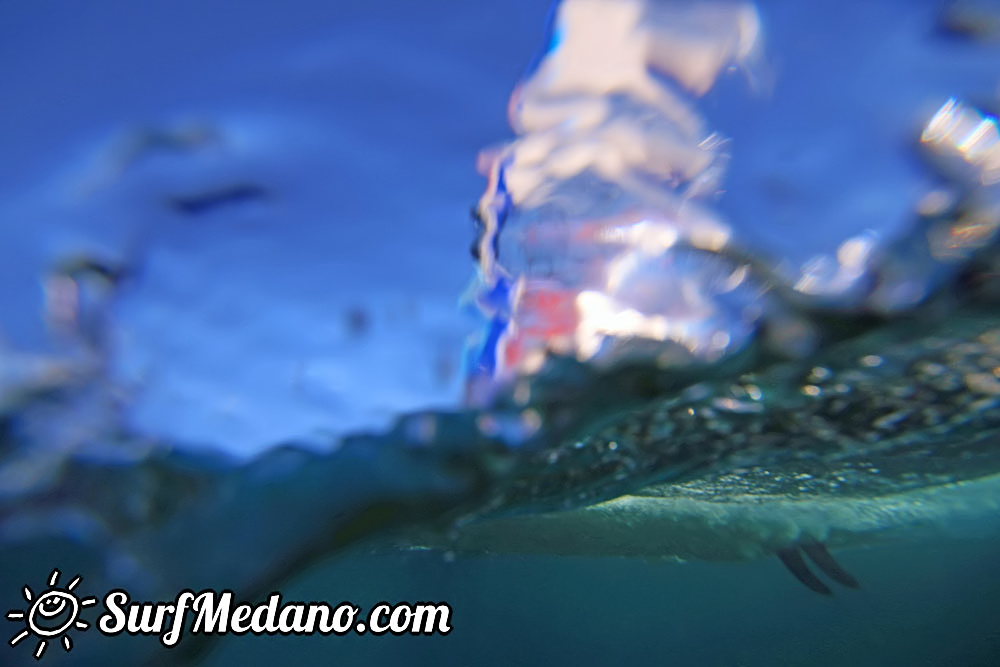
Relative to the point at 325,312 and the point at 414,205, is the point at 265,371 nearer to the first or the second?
the point at 325,312

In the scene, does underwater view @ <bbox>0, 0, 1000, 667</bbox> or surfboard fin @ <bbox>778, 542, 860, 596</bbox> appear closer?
underwater view @ <bbox>0, 0, 1000, 667</bbox>

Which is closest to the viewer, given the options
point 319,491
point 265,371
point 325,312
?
point 325,312

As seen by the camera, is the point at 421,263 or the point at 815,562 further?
the point at 815,562

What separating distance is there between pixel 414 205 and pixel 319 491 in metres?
3.96

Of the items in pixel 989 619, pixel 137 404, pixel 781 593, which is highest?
pixel 781 593

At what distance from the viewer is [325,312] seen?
4.40m

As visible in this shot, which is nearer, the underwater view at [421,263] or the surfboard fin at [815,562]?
the underwater view at [421,263]

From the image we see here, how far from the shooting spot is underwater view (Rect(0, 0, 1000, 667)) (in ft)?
10.5

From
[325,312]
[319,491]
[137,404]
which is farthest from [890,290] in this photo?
[137,404]

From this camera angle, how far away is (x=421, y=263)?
4.20 m

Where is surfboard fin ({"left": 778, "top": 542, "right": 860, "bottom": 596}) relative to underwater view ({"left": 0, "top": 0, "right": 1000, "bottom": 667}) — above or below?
above

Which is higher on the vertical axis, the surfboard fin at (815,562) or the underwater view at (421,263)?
the surfboard fin at (815,562)

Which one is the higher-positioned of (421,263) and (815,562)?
(815,562)

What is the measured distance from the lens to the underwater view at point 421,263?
321 centimetres
